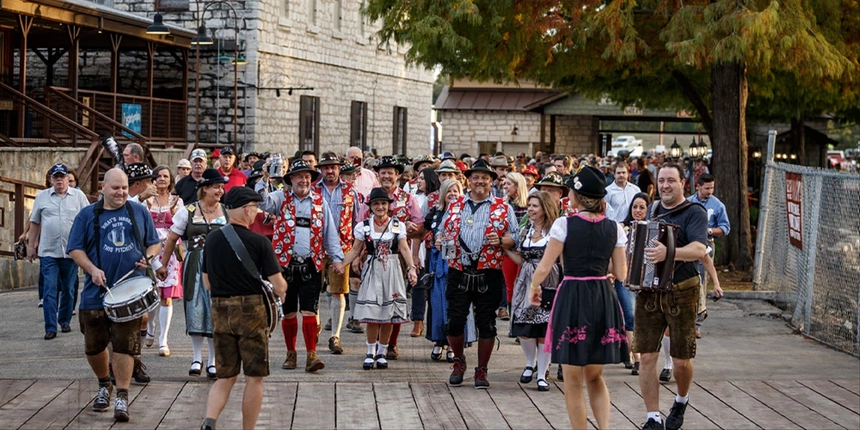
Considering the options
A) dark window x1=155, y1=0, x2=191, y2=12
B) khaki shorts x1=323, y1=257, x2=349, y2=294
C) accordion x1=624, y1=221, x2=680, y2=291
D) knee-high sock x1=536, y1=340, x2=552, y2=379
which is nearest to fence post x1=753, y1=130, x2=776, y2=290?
khaki shorts x1=323, y1=257, x2=349, y2=294

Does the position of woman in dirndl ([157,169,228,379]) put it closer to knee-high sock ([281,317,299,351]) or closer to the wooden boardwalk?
the wooden boardwalk

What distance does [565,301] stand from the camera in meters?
7.69

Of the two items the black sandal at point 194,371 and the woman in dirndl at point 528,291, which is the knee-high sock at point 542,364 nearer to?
the woman in dirndl at point 528,291

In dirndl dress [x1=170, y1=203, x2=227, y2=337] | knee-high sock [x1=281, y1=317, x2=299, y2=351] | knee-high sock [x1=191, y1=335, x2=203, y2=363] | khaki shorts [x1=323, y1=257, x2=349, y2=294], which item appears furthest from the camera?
khaki shorts [x1=323, y1=257, x2=349, y2=294]

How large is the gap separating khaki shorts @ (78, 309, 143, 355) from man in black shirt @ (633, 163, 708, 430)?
359 centimetres

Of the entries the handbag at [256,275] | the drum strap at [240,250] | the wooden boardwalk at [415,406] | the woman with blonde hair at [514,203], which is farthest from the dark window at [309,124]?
the drum strap at [240,250]

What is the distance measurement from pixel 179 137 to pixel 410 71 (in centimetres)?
1558

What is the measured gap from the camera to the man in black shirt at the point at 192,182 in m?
13.7

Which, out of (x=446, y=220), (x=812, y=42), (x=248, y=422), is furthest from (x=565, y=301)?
(x=812, y=42)

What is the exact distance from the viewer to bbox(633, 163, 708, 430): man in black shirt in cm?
837

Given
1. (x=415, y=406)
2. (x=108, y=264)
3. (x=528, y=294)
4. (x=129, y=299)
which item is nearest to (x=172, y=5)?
(x=528, y=294)

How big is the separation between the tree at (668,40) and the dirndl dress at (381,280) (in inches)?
288

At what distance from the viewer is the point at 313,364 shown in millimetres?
10508

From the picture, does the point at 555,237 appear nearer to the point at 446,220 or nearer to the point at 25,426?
the point at 446,220
